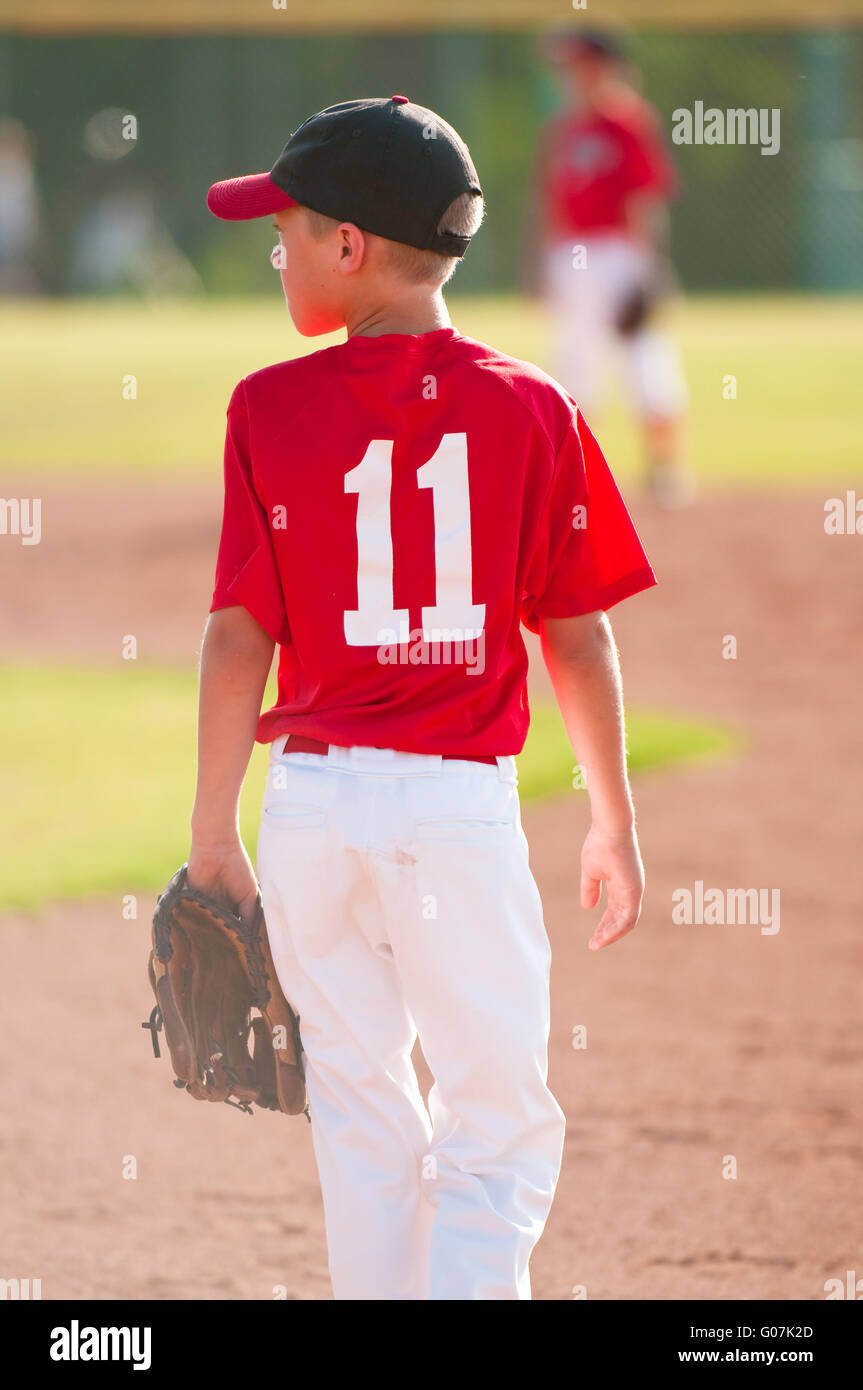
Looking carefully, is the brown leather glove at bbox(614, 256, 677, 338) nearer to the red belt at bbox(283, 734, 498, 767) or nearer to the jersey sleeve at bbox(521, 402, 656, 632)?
the jersey sleeve at bbox(521, 402, 656, 632)

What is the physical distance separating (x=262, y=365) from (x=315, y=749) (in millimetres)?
15240

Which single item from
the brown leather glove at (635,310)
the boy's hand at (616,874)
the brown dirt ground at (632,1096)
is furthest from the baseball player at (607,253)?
the boy's hand at (616,874)

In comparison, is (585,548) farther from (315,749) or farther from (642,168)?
(642,168)

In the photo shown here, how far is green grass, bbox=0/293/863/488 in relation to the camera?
12898 mm

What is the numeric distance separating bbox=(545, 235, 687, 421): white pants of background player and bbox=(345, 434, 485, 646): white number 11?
26.6 feet

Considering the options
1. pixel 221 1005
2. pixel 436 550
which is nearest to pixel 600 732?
pixel 436 550

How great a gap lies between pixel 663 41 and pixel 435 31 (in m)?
3.56

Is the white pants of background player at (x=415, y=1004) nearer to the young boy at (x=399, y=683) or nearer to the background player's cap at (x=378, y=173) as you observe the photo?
the young boy at (x=399, y=683)

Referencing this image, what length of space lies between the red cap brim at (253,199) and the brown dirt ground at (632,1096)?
159 cm

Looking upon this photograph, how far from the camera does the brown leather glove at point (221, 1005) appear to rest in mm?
2188

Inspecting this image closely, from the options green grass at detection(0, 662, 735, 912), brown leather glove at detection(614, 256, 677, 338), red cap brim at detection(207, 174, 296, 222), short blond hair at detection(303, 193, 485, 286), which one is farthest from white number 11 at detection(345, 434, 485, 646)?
brown leather glove at detection(614, 256, 677, 338)

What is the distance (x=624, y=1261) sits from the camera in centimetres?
287

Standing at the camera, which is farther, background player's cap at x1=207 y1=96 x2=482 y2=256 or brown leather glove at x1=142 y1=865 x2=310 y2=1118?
brown leather glove at x1=142 y1=865 x2=310 y2=1118
